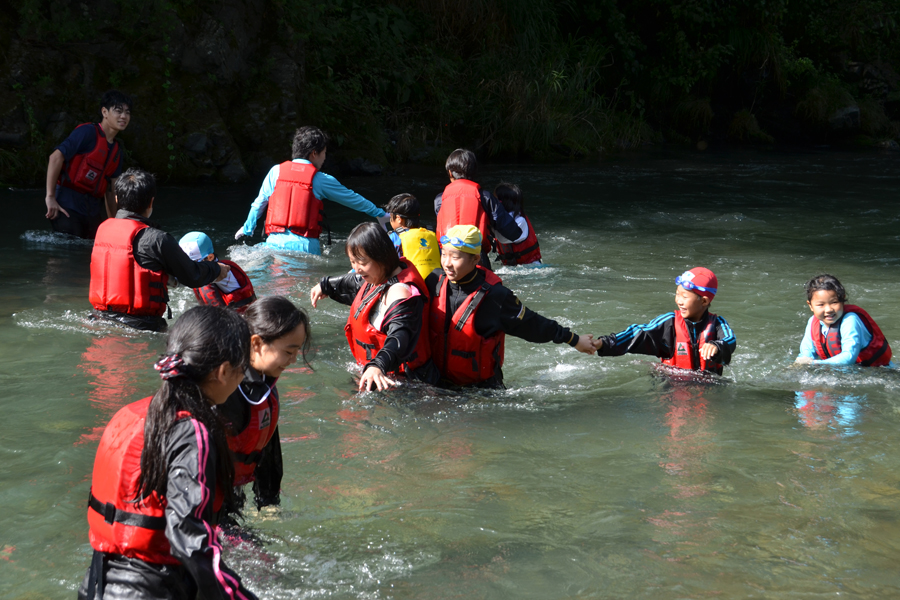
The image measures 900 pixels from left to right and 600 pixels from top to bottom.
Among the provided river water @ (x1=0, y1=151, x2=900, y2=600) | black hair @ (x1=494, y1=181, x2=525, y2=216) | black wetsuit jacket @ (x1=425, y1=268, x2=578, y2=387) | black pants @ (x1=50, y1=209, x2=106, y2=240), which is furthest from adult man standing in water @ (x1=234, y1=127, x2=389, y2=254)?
black wetsuit jacket @ (x1=425, y1=268, x2=578, y2=387)

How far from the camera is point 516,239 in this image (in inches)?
309

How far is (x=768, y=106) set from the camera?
22078 mm

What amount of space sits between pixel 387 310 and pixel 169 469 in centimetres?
234

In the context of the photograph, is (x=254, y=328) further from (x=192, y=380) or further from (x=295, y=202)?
(x=295, y=202)

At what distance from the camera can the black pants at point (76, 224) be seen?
27.3 ft

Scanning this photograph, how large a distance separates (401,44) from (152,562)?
16.1 metres

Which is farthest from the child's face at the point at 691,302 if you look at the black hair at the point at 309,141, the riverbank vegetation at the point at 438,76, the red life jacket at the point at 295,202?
the riverbank vegetation at the point at 438,76

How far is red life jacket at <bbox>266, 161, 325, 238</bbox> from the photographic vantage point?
309 inches

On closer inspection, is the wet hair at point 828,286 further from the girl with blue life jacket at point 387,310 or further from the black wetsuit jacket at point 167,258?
→ the black wetsuit jacket at point 167,258

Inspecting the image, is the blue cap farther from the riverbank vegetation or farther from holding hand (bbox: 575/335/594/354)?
the riverbank vegetation

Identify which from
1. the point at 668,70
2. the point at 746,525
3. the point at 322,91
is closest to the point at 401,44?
the point at 322,91

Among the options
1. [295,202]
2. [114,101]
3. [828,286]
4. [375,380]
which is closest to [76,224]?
[114,101]

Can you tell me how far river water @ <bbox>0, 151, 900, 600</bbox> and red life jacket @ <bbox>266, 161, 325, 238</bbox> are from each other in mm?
470

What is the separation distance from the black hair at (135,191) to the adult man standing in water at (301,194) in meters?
2.22
